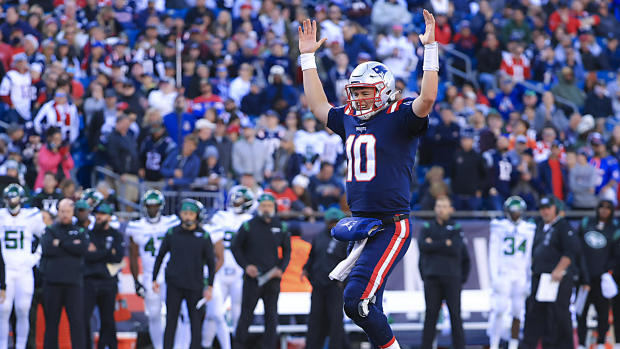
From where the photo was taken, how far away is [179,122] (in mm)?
16484

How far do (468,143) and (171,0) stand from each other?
7.03m

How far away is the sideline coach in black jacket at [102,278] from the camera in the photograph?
40.2 ft

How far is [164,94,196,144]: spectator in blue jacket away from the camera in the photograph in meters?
16.4

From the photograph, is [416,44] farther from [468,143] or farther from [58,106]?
[58,106]

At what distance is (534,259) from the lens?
13.2 meters

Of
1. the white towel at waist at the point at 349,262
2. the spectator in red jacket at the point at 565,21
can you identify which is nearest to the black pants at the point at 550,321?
the white towel at waist at the point at 349,262

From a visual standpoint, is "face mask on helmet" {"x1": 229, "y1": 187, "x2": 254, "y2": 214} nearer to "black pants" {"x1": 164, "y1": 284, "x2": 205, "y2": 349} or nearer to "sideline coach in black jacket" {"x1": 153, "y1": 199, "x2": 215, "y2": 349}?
"sideline coach in black jacket" {"x1": 153, "y1": 199, "x2": 215, "y2": 349}

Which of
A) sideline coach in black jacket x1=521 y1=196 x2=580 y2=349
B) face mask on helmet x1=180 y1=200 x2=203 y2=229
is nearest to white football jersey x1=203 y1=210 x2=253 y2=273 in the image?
face mask on helmet x1=180 y1=200 x2=203 y2=229

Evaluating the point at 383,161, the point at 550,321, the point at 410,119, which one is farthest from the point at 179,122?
the point at 410,119

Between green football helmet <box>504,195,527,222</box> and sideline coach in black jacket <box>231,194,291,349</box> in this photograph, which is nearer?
sideline coach in black jacket <box>231,194,291,349</box>

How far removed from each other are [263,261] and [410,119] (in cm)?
588

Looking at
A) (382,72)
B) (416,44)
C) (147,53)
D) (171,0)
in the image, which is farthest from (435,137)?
(382,72)

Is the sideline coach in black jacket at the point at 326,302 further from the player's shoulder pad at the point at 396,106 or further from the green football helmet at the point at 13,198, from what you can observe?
the player's shoulder pad at the point at 396,106

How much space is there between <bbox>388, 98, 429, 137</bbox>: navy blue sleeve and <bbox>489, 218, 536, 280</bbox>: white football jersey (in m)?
6.91
